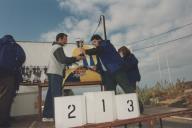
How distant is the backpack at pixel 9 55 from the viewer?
4.63 metres

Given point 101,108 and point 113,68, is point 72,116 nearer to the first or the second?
point 101,108

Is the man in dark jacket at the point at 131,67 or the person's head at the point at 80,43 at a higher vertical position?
the person's head at the point at 80,43

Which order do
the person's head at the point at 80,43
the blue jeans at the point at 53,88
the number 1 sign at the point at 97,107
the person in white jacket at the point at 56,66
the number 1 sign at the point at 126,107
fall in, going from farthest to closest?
the person's head at the point at 80,43 → the blue jeans at the point at 53,88 → the person in white jacket at the point at 56,66 → the number 1 sign at the point at 126,107 → the number 1 sign at the point at 97,107

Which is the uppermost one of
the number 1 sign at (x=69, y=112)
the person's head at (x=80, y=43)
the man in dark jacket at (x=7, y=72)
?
the person's head at (x=80, y=43)

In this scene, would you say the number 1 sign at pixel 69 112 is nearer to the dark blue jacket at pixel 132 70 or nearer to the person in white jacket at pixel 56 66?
the person in white jacket at pixel 56 66

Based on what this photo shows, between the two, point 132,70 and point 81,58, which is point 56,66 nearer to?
point 81,58

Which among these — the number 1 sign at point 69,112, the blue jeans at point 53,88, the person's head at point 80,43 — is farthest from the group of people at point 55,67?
the person's head at point 80,43

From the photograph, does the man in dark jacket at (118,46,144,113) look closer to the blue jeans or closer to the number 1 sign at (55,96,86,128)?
the blue jeans

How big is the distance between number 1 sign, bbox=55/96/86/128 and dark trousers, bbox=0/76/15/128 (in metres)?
2.17

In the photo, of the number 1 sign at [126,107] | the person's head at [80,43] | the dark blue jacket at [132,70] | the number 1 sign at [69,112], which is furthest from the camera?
the person's head at [80,43]

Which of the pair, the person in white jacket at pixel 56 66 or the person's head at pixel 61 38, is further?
the person's head at pixel 61 38

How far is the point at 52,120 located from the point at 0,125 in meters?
0.83

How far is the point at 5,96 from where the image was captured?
4.69 meters

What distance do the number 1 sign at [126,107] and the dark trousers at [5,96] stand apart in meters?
2.30
